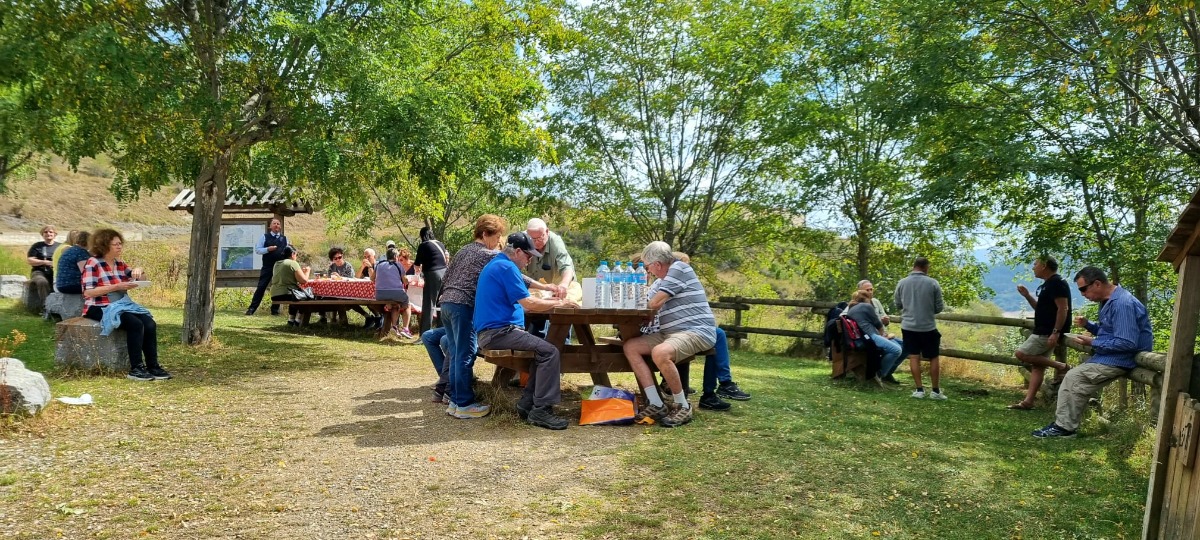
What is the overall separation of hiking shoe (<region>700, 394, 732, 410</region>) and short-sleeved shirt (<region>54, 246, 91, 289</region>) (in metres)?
7.72

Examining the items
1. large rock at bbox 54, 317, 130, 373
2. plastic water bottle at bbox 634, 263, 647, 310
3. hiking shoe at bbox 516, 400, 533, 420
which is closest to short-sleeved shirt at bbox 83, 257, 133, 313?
large rock at bbox 54, 317, 130, 373

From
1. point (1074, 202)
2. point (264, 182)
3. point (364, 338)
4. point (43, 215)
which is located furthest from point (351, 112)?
point (43, 215)

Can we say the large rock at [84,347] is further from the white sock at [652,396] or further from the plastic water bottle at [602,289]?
the white sock at [652,396]

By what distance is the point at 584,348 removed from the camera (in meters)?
6.62

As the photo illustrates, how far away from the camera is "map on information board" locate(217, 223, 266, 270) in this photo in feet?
53.7

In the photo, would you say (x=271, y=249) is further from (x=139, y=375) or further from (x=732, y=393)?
(x=732, y=393)

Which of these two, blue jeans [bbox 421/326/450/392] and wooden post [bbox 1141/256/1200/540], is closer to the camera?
wooden post [bbox 1141/256/1200/540]

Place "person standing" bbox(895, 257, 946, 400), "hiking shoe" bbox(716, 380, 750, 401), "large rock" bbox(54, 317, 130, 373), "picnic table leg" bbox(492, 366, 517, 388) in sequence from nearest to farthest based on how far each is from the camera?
"picnic table leg" bbox(492, 366, 517, 388), "large rock" bbox(54, 317, 130, 373), "hiking shoe" bbox(716, 380, 750, 401), "person standing" bbox(895, 257, 946, 400)

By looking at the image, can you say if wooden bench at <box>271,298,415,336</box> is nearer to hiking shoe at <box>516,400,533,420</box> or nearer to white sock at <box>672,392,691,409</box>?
hiking shoe at <box>516,400,533,420</box>

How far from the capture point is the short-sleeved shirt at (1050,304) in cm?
838

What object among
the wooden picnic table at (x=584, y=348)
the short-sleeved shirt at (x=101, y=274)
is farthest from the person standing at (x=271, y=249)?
the wooden picnic table at (x=584, y=348)

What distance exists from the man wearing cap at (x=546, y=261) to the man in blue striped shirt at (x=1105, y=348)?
14.1ft

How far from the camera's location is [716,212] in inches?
736

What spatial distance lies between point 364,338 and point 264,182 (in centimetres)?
301
